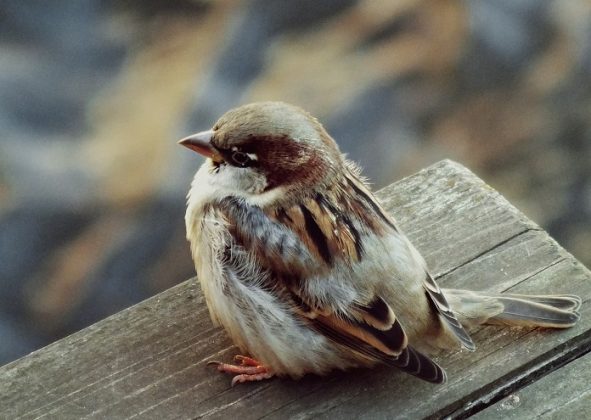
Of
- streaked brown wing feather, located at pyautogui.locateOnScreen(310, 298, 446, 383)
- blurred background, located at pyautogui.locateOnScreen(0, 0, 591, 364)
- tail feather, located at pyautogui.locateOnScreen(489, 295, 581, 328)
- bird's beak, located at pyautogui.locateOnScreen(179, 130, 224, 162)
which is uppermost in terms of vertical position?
blurred background, located at pyautogui.locateOnScreen(0, 0, 591, 364)

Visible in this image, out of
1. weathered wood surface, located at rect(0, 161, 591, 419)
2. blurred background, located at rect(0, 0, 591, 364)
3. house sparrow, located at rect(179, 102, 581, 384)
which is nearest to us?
weathered wood surface, located at rect(0, 161, 591, 419)

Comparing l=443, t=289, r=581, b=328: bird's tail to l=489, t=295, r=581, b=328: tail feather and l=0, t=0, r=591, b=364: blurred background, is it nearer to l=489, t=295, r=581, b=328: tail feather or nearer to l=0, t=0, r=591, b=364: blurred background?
l=489, t=295, r=581, b=328: tail feather

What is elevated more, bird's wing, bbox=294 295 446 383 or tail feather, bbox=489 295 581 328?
bird's wing, bbox=294 295 446 383

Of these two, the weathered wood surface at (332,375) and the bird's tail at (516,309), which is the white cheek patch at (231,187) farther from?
the bird's tail at (516,309)

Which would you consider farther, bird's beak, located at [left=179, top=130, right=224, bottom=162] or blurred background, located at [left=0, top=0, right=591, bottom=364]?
blurred background, located at [left=0, top=0, right=591, bottom=364]

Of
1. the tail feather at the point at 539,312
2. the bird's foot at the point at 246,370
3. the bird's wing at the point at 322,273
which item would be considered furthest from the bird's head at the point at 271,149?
the tail feather at the point at 539,312

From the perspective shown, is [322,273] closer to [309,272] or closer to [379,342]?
[309,272]

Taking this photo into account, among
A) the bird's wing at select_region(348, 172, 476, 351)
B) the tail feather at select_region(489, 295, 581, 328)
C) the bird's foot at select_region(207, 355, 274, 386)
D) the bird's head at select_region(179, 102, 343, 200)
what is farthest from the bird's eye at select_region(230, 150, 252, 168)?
the tail feather at select_region(489, 295, 581, 328)

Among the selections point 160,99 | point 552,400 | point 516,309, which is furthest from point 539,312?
point 160,99
